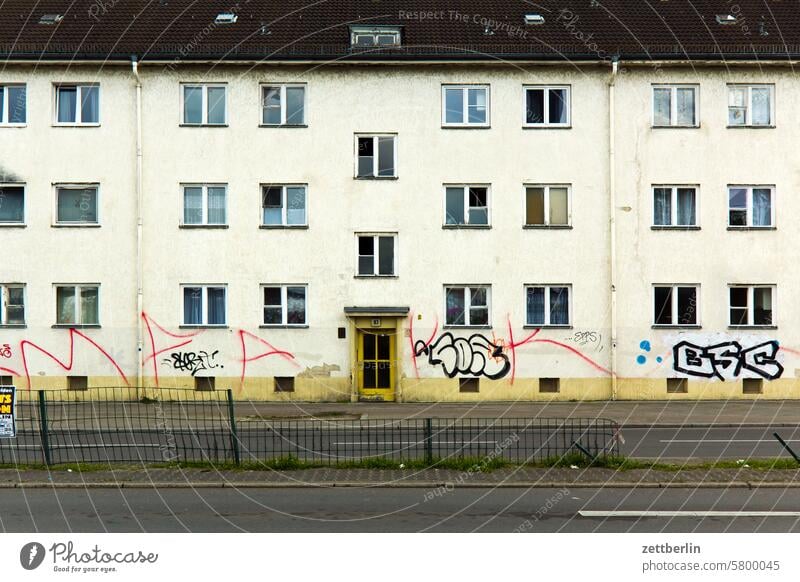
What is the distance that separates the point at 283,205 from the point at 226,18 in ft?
22.3

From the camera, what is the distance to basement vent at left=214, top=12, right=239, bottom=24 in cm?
3141

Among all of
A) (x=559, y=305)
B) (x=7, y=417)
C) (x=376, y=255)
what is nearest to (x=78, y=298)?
(x=376, y=255)

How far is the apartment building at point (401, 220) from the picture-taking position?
29359 mm

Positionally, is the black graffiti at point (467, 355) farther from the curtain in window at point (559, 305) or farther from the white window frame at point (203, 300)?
the white window frame at point (203, 300)

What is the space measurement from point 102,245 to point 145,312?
94.5 inches

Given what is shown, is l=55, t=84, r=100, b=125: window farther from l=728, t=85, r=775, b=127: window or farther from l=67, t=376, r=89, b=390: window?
l=728, t=85, r=775, b=127: window

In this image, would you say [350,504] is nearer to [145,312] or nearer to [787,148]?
[145,312]

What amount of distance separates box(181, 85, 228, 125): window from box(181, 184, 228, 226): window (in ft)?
6.45

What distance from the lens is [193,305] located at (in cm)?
2959

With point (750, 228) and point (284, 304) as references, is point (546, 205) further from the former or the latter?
point (284, 304)

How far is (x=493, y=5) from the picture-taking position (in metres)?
32.7

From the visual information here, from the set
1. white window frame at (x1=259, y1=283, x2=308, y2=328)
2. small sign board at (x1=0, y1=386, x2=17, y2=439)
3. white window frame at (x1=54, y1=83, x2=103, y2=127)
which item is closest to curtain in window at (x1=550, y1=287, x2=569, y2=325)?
white window frame at (x1=259, y1=283, x2=308, y2=328)

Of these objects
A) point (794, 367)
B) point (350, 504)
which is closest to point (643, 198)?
point (794, 367)

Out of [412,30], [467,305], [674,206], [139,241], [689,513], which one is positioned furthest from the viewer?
[412,30]
